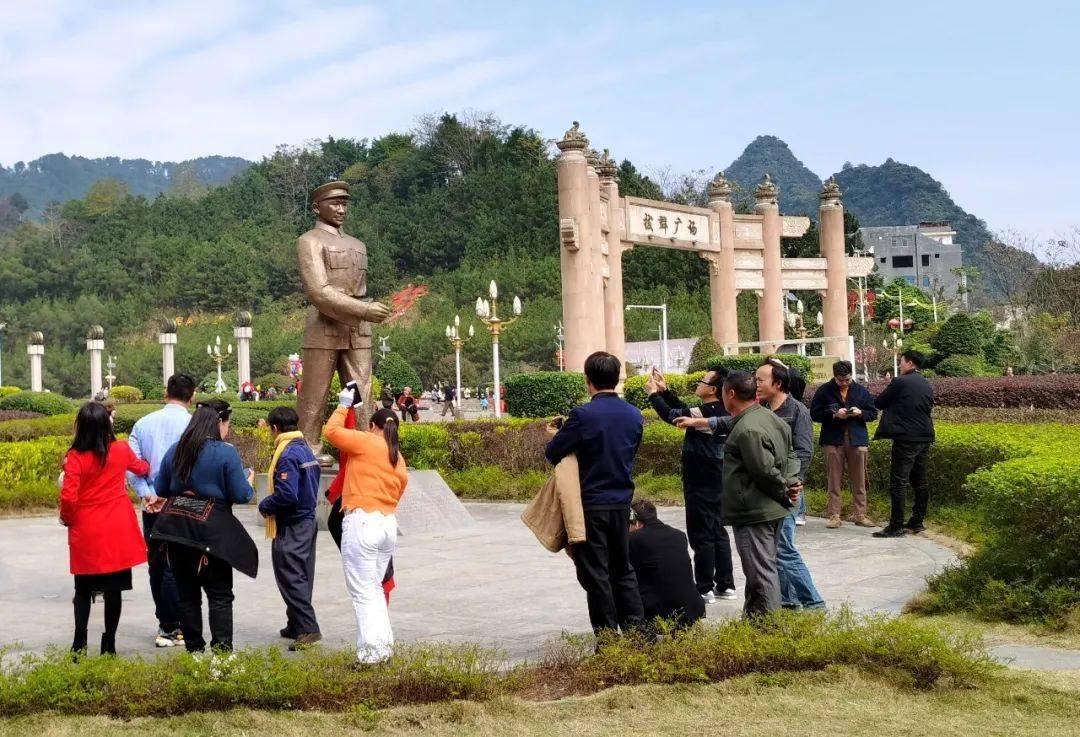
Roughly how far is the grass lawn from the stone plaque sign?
15.6 metres

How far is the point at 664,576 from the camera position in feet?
18.0

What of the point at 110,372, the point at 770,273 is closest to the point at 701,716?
the point at 770,273

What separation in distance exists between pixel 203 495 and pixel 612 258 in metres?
14.6

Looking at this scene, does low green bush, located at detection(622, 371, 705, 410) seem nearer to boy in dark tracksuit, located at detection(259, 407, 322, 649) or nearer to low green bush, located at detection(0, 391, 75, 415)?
boy in dark tracksuit, located at detection(259, 407, 322, 649)

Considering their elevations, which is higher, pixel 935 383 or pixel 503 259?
pixel 503 259

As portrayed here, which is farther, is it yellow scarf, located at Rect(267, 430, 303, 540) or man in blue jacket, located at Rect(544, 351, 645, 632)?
yellow scarf, located at Rect(267, 430, 303, 540)

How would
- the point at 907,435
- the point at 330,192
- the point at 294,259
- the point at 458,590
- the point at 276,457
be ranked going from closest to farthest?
1. the point at 276,457
2. the point at 458,590
3. the point at 907,435
4. the point at 330,192
5. the point at 294,259

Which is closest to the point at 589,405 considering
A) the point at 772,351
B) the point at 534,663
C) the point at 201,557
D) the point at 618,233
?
the point at 534,663

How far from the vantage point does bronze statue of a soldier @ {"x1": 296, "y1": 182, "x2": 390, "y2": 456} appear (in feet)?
30.2

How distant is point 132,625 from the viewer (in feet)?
21.3

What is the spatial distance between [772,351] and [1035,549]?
1668cm

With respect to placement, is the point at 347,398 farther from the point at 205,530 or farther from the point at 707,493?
the point at 707,493

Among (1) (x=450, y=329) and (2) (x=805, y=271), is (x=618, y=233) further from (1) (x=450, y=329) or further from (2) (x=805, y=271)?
(1) (x=450, y=329)

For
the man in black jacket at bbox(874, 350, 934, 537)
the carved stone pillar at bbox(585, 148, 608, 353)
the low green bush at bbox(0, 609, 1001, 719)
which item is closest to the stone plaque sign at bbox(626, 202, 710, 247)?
the carved stone pillar at bbox(585, 148, 608, 353)
